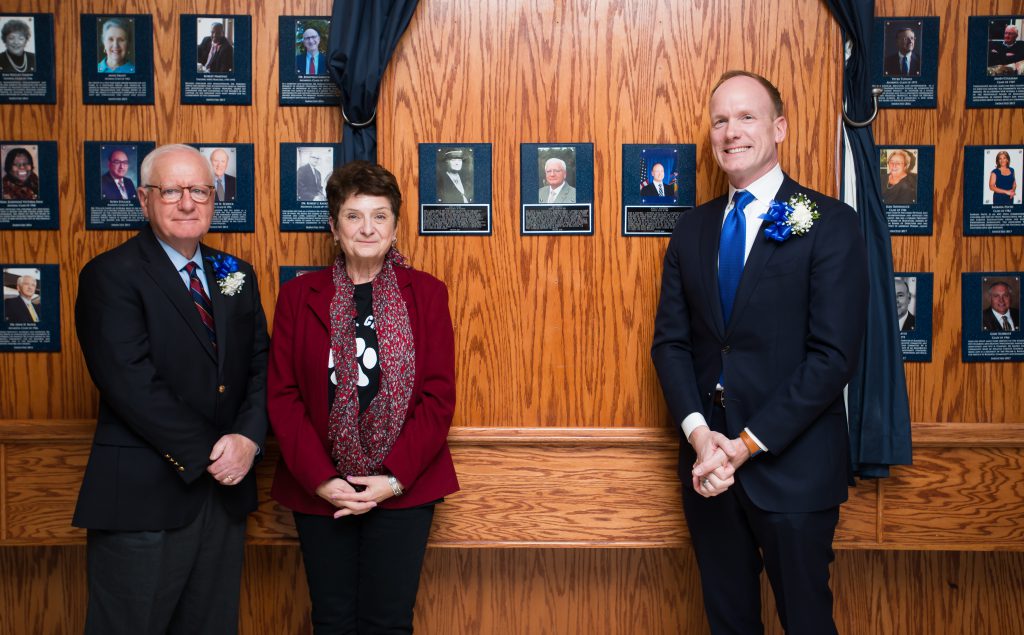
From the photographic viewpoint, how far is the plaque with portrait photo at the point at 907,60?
2.62 m

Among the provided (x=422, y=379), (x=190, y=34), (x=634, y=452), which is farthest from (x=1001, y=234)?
(x=190, y=34)

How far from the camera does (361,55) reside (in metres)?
2.49

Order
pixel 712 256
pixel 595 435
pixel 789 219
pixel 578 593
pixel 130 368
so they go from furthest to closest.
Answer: pixel 578 593, pixel 595 435, pixel 712 256, pixel 789 219, pixel 130 368

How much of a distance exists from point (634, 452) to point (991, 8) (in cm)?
208

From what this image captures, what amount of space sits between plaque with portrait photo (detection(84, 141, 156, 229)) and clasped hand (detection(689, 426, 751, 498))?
212cm

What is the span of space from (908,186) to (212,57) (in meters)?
2.59

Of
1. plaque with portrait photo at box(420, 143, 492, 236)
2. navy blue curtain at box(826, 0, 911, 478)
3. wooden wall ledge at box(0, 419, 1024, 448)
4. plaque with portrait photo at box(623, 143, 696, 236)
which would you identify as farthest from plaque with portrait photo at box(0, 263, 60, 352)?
navy blue curtain at box(826, 0, 911, 478)

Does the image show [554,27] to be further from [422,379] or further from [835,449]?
[835,449]

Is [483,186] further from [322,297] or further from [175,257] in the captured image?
[175,257]

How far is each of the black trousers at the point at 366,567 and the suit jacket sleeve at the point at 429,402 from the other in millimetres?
154

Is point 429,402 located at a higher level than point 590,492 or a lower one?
higher

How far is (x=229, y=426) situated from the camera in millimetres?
2186

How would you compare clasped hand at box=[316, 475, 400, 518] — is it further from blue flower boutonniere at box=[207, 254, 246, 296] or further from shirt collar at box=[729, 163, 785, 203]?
shirt collar at box=[729, 163, 785, 203]

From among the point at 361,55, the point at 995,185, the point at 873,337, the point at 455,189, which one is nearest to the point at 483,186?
the point at 455,189
